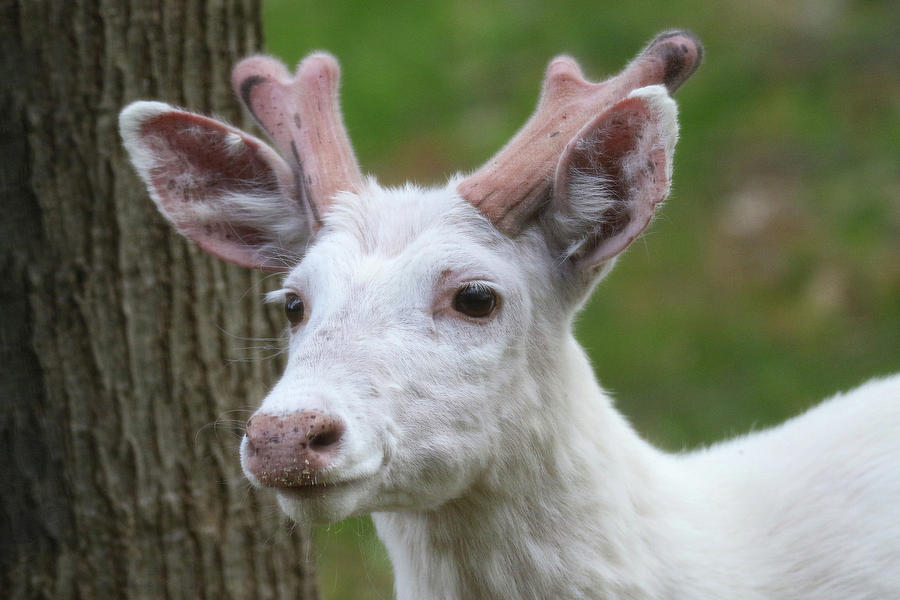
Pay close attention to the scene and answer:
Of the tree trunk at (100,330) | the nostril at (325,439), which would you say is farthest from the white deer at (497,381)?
the tree trunk at (100,330)

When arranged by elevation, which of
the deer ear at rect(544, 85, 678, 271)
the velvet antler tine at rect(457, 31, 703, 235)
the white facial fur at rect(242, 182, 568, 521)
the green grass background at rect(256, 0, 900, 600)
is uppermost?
A: the green grass background at rect(256, 0, 900, 600)

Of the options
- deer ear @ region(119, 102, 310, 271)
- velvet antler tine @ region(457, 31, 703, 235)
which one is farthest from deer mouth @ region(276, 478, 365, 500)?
deer ear @ region(119, 102, 310, 271)

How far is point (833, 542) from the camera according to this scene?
3303mm

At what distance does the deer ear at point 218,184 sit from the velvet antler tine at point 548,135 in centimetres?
66

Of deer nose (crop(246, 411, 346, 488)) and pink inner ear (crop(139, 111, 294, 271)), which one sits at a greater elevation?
pink inner ear (crop(139, 111, 294, 271))

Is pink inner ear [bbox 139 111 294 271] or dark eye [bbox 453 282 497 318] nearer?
dark eye [bbox 453 282 497 318]

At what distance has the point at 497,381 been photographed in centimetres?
300

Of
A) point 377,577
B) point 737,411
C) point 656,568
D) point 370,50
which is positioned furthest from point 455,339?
point 370,50

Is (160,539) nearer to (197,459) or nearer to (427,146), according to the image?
(197,459)

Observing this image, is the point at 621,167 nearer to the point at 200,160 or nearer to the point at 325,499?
the point at 325,499

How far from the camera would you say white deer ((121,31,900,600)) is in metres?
2.81

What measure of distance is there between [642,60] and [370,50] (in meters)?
6.69

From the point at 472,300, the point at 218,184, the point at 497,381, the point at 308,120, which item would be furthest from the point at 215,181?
the point at 497,381

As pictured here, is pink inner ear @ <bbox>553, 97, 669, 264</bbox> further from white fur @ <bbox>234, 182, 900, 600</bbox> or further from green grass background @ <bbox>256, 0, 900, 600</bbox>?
green grass background @ <bbox>256, 0, 900, 600</bbox>
